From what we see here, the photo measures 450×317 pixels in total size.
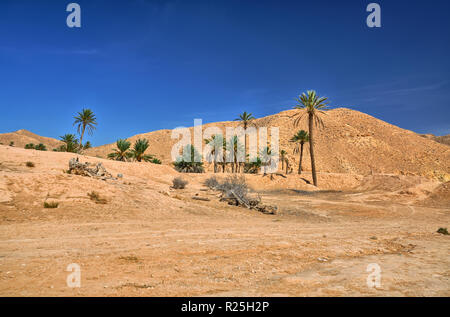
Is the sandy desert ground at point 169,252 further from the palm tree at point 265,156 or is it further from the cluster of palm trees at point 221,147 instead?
the palm tree at point 265,156

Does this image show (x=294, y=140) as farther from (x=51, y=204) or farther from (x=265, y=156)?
(x=51, y=204)

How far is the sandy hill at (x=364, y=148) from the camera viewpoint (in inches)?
2501

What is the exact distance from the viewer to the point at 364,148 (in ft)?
240

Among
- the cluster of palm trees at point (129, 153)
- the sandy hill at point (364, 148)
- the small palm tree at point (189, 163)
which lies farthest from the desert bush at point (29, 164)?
the sandy hill at point (364, 148)

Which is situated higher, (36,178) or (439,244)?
(36,178)

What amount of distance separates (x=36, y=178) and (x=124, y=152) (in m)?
28.5

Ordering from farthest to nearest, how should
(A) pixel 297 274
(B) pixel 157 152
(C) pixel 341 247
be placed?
(B) pixel 157 152, (C) pixel 341 247, (A) pixel 297 274

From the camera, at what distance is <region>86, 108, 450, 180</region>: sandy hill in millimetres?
63531

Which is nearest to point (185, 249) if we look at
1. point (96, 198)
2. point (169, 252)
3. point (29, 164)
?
point (169, 252)

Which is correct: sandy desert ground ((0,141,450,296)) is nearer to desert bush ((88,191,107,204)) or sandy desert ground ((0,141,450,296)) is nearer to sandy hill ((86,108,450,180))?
desert bush ((88,191,107,204))

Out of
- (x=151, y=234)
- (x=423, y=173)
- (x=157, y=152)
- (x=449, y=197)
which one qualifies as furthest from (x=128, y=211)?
(x=157, y=152)

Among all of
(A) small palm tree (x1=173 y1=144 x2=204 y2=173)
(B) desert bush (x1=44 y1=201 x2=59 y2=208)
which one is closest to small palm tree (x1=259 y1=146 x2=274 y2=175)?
(A) small palm tree (x1=173 y1=144 x2=204 y2=173)
